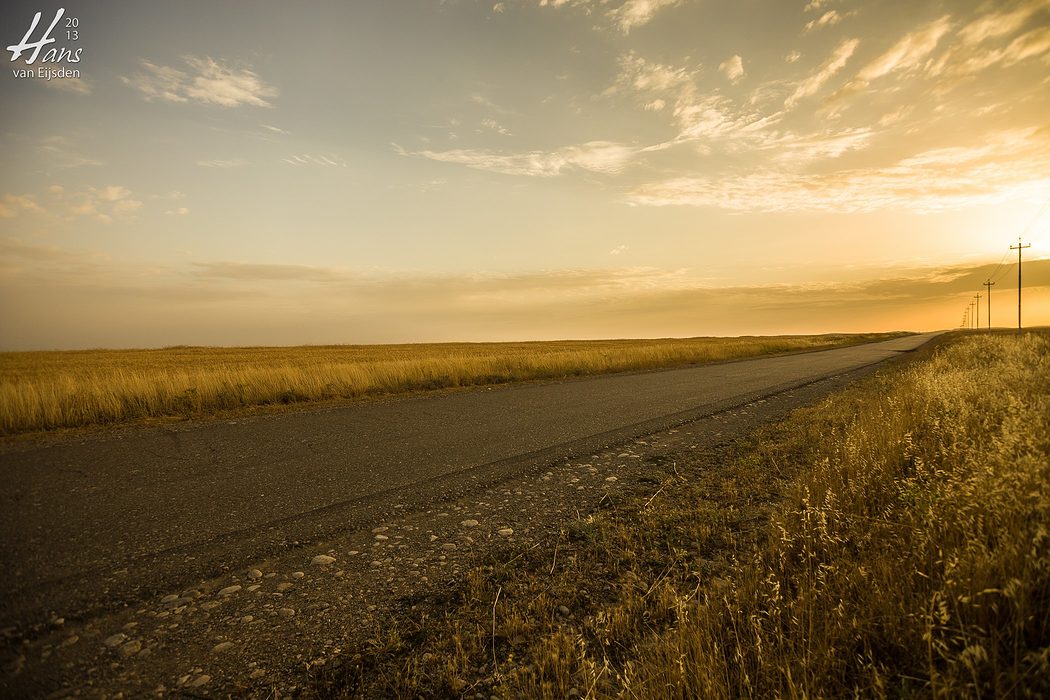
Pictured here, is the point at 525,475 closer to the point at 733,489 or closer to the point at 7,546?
the point at 733,489

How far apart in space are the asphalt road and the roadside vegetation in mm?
2009

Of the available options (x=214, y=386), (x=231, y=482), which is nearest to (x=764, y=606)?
(x=231, y=482)

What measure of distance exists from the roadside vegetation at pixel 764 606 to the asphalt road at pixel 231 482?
201 centimetres

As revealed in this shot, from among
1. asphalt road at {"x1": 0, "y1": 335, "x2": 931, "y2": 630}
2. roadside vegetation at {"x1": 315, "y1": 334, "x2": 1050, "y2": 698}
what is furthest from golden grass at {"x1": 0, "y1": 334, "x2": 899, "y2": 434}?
roadside vegetation at {"x1": 315, "y1": 334, "x2": 1050, "y2": 698}

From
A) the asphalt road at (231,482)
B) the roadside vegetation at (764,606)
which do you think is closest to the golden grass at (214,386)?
the asphalt road at (231,482)

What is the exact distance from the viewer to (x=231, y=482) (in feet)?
18.9

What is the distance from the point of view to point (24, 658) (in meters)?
2.68

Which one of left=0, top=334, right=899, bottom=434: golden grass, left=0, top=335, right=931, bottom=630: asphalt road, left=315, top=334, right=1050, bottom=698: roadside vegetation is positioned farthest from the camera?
left=0, top=334, right=899, bottom=434: golden grass

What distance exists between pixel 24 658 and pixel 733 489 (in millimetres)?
5839

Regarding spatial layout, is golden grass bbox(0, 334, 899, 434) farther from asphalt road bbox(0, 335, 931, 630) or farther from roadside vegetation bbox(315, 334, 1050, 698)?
roadside vegetation bbox(315, 334, 1050, 698)

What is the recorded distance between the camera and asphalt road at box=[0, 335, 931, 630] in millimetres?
3672

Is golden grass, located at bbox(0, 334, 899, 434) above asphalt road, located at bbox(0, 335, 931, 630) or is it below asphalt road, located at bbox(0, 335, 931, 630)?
above

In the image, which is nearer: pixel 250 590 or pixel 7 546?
pixel 250 590

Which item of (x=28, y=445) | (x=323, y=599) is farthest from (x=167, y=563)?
(x=28, y=445)
